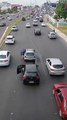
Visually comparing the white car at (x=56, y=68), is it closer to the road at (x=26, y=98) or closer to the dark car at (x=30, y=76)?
the road at (x=26, y=98)

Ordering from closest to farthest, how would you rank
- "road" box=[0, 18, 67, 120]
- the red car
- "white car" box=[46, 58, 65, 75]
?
the red car → "road" box=[0, 18, 67, 120] → "white car" box=[46, 58, 65, 75]

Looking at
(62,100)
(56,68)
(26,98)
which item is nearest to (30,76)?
(26,98)

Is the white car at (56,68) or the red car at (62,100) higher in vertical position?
the red car at (62,100)

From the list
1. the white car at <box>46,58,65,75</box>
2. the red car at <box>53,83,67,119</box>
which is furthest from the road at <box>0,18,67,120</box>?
the red car at <box>53,83,67,119</box>

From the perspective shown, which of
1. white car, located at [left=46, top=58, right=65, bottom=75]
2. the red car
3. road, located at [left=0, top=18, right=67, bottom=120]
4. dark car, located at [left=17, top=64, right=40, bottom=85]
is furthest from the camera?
white car, located at [left=46, top=58, right=65, bottom=75]

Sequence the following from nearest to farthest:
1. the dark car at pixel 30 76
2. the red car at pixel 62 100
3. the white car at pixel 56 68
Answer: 1. the red car at pixel 62 100
2. the dark car at pixel 30 76
3. the white car at pixel 56 68

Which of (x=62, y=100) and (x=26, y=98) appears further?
(x=26, y=98)

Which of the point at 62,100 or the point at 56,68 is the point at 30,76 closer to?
the point at 56,68

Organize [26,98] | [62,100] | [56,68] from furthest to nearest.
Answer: [56,68], [26,98], [62,100]

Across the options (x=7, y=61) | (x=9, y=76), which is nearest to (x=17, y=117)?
(x=9, y=76)

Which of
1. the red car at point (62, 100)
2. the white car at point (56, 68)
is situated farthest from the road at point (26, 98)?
the red car at point (62, 100)

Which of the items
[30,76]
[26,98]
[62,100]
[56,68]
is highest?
[62,100]

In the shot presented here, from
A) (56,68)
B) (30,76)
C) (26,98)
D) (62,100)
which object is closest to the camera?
(62,100)

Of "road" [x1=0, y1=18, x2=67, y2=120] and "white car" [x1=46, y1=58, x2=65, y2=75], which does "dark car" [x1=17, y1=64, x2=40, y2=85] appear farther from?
"white car" [x1=46, y1=58, x2=65, y2=75]
